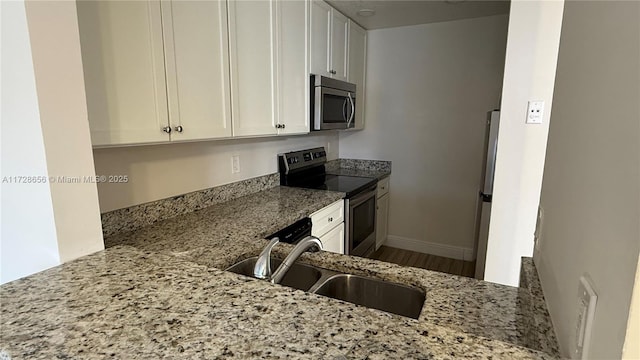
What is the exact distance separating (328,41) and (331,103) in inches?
20.1

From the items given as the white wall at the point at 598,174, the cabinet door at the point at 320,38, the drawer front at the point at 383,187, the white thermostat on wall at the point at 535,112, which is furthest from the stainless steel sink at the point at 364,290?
the drawer front at the point at 383,187

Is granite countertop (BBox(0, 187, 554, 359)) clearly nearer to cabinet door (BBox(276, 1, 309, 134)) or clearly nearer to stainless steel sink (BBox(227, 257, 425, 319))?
stainless steel sink (BBox(227, 257, 425, 319))

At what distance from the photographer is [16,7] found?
0.84 metres

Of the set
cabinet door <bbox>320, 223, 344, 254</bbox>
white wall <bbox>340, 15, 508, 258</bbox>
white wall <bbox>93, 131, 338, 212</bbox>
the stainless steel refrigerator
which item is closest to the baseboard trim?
white wall <bbox>340, 15, 508, 258</bbox>

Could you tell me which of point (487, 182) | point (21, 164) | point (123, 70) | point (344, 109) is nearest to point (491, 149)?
point (487, 182)

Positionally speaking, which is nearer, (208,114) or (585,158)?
(585,158)

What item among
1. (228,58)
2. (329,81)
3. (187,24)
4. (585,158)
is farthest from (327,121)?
(585,158)

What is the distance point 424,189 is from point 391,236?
2.19 feet

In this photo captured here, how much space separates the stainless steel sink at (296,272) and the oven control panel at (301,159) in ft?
5.31

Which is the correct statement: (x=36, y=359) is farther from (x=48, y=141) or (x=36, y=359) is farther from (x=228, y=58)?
(x=228, y=58)

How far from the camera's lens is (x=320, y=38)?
8.73 feet

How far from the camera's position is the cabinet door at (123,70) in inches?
46.9

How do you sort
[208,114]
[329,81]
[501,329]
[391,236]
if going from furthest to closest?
1. [391,236]
2. [329,81]
3. [208,114]
4. [501,329]

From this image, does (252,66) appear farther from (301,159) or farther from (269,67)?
(301,159)
